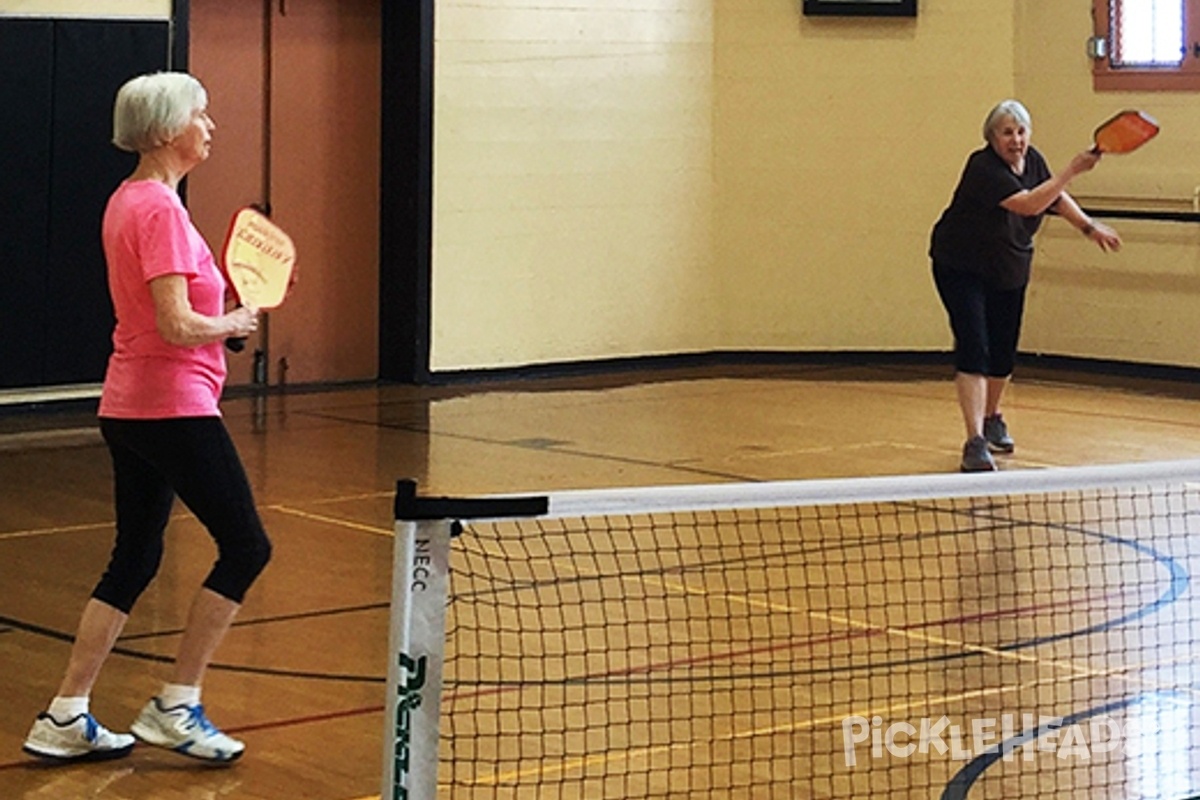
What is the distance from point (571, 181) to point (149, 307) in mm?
8595

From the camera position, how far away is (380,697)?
5816 mm

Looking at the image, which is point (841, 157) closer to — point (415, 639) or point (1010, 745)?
point (1010, 745)

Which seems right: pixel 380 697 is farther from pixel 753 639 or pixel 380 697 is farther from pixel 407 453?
pixel 407 453

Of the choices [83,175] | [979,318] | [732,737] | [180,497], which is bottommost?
[732,737]

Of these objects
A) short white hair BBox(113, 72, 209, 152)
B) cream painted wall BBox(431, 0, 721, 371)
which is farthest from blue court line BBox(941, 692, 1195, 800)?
cream painted wall BBox(431, 0, 721, 371)

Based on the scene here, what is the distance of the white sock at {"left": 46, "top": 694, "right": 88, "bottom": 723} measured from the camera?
5164mm

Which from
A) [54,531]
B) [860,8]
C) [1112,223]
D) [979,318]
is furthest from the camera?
[860,8]

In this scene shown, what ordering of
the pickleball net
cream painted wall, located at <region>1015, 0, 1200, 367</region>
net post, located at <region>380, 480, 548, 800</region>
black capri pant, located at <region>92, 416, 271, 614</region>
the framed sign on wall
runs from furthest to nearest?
the framed sign on wall < cream painted wall, located at <region>1015, 0, 1200, 367</region> < black capri pant, located at <region>92, 416, 271, 614</region> < the pickleball net < net post, located at <region>380, 480, 548, 800</region>

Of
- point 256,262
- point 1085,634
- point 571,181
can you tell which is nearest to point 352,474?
point 1085,634

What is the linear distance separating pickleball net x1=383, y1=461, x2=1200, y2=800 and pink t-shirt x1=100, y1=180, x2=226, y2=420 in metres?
0.78

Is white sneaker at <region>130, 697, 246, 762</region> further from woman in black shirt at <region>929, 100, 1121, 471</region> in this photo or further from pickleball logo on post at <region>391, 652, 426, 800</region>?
woman in black shirt at <region>929, 100, 1121, 471</region>

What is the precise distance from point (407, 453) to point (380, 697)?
4.56 metres

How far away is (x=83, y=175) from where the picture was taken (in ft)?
37.6

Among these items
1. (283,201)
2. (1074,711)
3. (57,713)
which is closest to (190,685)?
(57,713)
